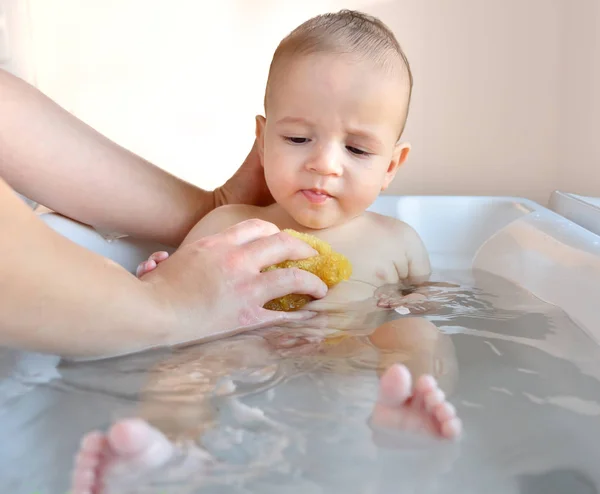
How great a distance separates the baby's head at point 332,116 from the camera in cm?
108

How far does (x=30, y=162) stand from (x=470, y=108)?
4.05ft

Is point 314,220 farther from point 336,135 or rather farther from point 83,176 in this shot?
point 83,176

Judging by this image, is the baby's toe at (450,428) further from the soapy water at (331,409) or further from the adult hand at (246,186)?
the adult hand at (246,186)

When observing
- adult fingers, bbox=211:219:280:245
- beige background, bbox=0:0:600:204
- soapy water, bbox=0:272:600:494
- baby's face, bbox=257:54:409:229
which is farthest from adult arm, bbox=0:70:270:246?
beige background, bbox=0:0:600:204

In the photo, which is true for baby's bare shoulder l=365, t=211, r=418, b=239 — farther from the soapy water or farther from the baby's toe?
the baby's toe

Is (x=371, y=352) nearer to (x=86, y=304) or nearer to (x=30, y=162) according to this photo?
(x=86, y=304)

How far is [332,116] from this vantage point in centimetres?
108

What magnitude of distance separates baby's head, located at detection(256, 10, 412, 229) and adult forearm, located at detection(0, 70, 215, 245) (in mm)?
240

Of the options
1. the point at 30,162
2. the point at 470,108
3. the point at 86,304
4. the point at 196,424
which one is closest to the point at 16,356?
the point at 86,304

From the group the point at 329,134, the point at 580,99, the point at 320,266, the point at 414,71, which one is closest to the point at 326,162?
the point at 329,134

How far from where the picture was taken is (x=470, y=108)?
1854mm

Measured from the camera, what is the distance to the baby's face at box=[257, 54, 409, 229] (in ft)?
3.55

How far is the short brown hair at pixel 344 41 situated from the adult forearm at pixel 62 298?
22.0 inches

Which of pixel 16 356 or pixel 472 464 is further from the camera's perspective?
pixel 16 356
